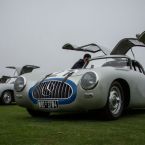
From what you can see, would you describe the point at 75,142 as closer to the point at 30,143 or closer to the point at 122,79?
the point at 30,143

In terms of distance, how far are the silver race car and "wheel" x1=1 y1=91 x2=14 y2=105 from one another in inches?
282

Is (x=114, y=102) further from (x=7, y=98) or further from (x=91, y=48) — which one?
(x=91, y=48)

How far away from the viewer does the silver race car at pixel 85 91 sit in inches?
218

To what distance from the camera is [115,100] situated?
19.5ft

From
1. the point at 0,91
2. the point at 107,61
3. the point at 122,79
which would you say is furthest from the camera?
the point at 0,91

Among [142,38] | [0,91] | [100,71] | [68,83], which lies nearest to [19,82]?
[68,83]

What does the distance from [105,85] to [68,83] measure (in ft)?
1.94

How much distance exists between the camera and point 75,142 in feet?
11.4

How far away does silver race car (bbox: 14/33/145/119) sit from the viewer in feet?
18.2

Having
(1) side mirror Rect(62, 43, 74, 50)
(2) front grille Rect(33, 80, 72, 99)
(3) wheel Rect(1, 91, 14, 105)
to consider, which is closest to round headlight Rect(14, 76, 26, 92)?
(2) front grille Rect(33, 80, 72, 99)

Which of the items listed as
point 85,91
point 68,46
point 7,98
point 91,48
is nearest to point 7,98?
point 7,98

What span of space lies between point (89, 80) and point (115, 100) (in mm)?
701

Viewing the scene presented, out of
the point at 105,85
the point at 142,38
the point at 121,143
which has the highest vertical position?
the point at 142,38

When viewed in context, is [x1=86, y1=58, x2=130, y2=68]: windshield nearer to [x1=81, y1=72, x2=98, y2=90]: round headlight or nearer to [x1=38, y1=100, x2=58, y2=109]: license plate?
[x1=81, y1=72, x2=98, y2=90]: round headlight
